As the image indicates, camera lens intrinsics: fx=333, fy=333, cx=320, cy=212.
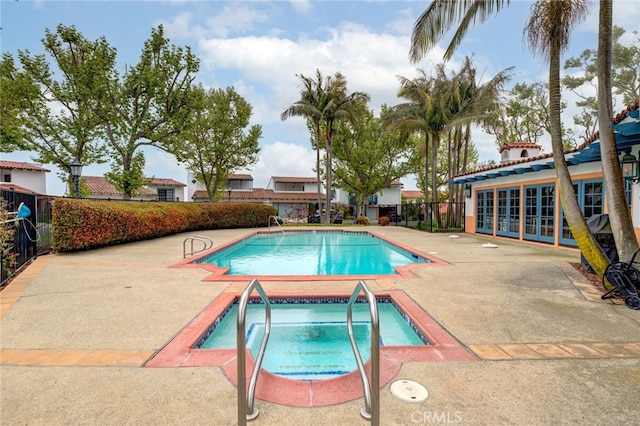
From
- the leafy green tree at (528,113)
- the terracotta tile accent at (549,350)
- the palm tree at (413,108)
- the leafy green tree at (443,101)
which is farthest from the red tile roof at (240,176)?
the terracotta tile accent at (549,350)

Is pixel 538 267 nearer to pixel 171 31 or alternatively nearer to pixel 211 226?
pixel 211 226

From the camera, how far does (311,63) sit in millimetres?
27172

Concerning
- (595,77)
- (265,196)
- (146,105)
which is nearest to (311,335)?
(146,105)

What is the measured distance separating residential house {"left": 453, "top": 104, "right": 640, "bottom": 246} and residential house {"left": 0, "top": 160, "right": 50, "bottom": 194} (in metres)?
39.7

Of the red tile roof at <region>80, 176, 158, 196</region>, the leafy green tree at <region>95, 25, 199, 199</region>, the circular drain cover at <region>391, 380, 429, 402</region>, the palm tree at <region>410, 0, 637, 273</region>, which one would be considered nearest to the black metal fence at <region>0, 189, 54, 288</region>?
the circular drain cover at <region>391, 380, 429, 402</region>

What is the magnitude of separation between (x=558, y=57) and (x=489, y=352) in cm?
666

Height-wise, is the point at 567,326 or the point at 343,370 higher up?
the point at 567,326

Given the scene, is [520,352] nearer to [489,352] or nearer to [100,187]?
[489,352]

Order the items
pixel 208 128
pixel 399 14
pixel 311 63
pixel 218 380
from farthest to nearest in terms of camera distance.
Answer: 1. pixel 208 128
2. pixel 311 63
3. pixel 399 14
4. pixel 218 380

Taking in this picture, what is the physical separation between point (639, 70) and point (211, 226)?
32.1m

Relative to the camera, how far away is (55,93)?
19656 millimetres

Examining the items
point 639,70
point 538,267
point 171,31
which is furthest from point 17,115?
point 639,70

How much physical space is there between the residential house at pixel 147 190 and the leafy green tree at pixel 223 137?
41.8ft

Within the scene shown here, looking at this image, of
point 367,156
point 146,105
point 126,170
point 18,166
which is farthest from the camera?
point 18,166
